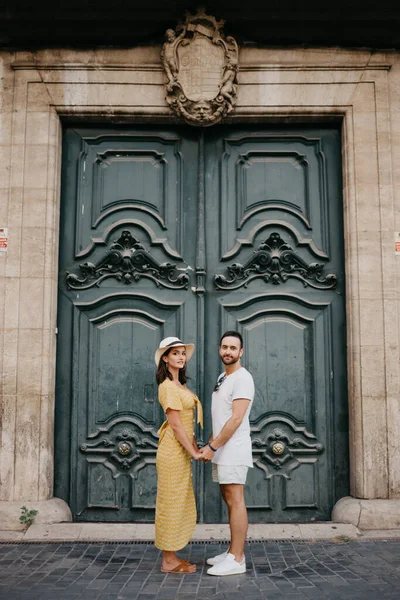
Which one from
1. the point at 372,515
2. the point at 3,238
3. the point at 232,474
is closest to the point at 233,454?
the point at 232,474

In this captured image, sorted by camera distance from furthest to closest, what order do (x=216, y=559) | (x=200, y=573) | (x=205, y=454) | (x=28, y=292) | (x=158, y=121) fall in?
(x=158, y=121) < (x=28, y=292) < (x=216, y=559) < (x=200, y=573) < (x=205, y=454)

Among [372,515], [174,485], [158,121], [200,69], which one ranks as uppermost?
[200,69]

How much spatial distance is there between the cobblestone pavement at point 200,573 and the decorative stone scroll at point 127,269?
231 cm

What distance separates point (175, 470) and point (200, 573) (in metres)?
0.74

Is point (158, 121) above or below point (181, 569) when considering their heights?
above

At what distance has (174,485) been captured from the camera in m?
4.38

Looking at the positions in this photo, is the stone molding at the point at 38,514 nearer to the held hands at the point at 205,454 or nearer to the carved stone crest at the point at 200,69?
the held hands at the point at 205,454

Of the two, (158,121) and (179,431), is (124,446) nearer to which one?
(179,431)

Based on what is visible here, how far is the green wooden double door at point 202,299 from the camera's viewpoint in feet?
19.3

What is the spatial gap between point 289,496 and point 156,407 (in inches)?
56.9

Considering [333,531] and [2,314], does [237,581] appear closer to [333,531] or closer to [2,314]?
[333,531]

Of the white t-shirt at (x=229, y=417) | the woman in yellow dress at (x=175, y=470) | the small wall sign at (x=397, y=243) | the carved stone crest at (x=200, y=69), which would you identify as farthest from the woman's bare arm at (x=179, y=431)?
the carved stone crest at (x=200, y=69)

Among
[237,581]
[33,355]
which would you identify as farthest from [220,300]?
[237,581]

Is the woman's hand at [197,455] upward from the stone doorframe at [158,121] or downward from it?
downward
